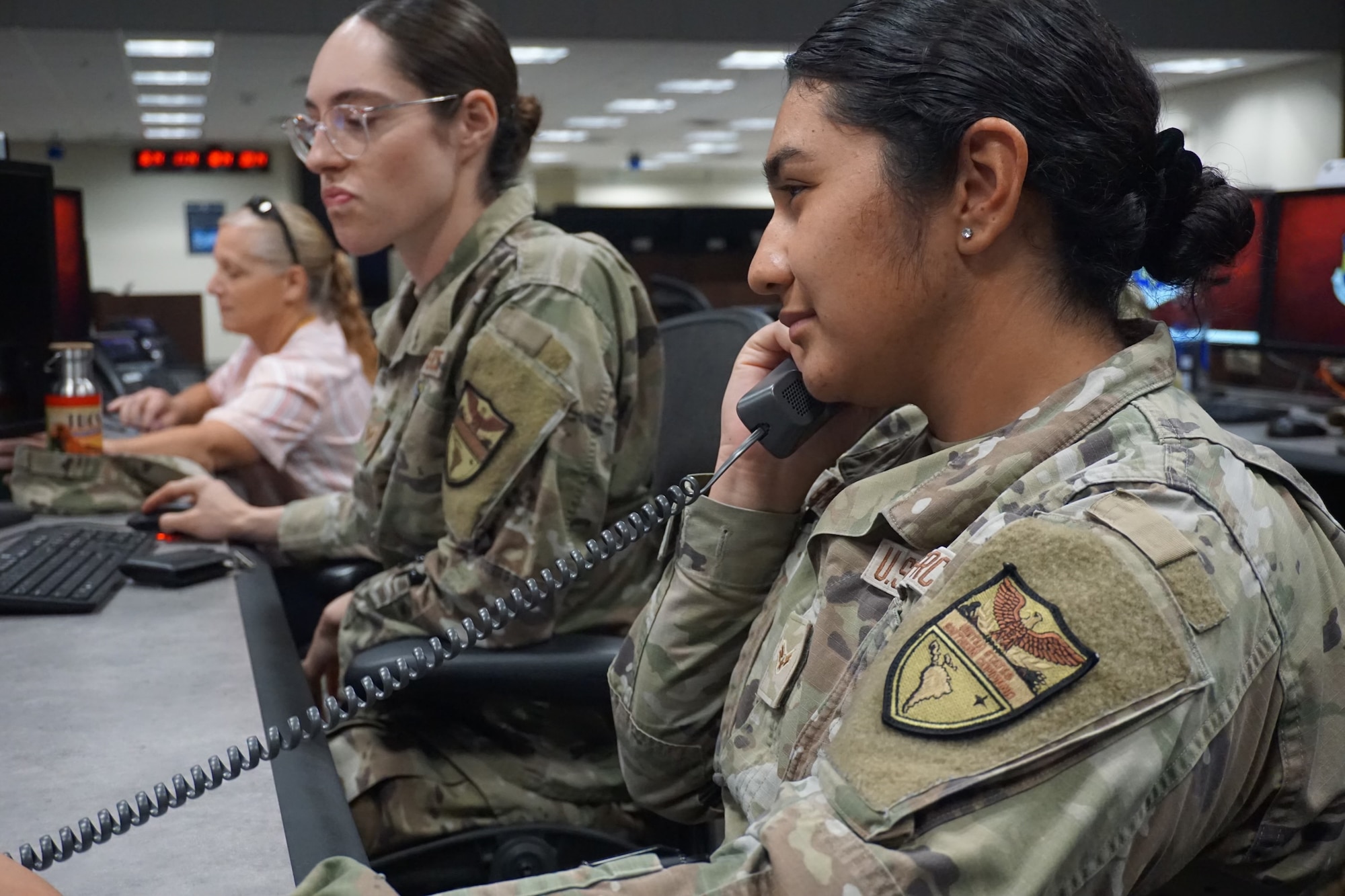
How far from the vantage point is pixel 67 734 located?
1047 millimetres

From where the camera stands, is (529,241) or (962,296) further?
(529,241)

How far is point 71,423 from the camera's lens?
1958 mm

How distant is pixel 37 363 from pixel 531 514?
1.20 metres

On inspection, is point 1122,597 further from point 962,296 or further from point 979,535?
point 962,296

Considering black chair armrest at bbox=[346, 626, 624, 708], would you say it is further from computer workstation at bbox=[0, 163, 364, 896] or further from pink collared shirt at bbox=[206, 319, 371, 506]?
pink collared shirt at bbox=[206, 319, 371, 506]

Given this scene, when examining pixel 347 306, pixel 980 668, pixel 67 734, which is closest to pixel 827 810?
pixel 980 668

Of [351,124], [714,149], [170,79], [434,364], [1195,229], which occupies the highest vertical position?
[170,79]

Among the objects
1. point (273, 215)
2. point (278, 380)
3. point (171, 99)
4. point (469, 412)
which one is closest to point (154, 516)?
point (278, 380)

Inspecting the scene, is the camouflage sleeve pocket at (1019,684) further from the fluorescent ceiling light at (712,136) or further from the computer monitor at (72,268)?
the fluorescent ceiling light at (712,136)

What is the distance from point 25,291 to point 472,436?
44.9 inches

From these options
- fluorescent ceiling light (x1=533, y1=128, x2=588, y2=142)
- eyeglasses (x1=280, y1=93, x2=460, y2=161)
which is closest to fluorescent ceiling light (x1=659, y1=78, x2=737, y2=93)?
fluorescent ceiling light (x1=533, y1=128, x2=588, y2=142)

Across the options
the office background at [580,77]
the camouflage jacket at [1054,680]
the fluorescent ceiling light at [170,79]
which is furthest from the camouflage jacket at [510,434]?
the fluorescent ceiling light at [170,79]

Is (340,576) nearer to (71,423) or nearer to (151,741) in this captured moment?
(71,423)

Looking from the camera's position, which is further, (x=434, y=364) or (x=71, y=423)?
(x=71, y=423)
